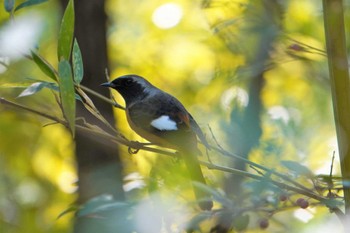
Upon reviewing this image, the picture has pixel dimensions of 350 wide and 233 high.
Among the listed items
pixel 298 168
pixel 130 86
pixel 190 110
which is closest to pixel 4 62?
pixel 298 168

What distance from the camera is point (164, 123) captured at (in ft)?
7.46

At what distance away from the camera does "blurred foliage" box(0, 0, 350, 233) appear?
147 centimetres

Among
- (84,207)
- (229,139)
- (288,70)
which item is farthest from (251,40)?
(84,207)

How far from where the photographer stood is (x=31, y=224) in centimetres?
269

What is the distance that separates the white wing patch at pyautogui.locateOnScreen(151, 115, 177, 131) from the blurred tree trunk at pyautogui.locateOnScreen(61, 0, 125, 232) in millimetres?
234

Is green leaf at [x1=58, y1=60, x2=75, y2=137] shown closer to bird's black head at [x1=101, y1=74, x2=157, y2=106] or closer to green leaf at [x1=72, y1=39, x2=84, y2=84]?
green leaf at [x1=72, y1=39, x2=84, y2=84]

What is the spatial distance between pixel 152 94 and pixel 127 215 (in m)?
1.26

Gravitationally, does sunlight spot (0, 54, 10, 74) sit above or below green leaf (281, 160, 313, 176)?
above

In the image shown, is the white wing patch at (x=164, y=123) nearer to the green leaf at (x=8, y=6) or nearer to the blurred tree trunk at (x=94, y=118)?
the blurred tree trunk at (x=94, y=118)

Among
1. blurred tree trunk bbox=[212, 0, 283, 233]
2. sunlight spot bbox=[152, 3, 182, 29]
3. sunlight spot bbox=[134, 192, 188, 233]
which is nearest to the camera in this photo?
sunlight spot bbox=[134, 192, 188, 233]

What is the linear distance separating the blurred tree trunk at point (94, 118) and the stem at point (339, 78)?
1223 millimetres

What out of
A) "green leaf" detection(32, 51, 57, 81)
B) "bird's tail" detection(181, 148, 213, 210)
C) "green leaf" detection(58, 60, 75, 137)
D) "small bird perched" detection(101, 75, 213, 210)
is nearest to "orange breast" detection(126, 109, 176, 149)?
"small bird perched" detection(101, 75, 213, 210)

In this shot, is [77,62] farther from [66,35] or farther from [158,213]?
[158,213]

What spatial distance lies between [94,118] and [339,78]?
1814 mm
